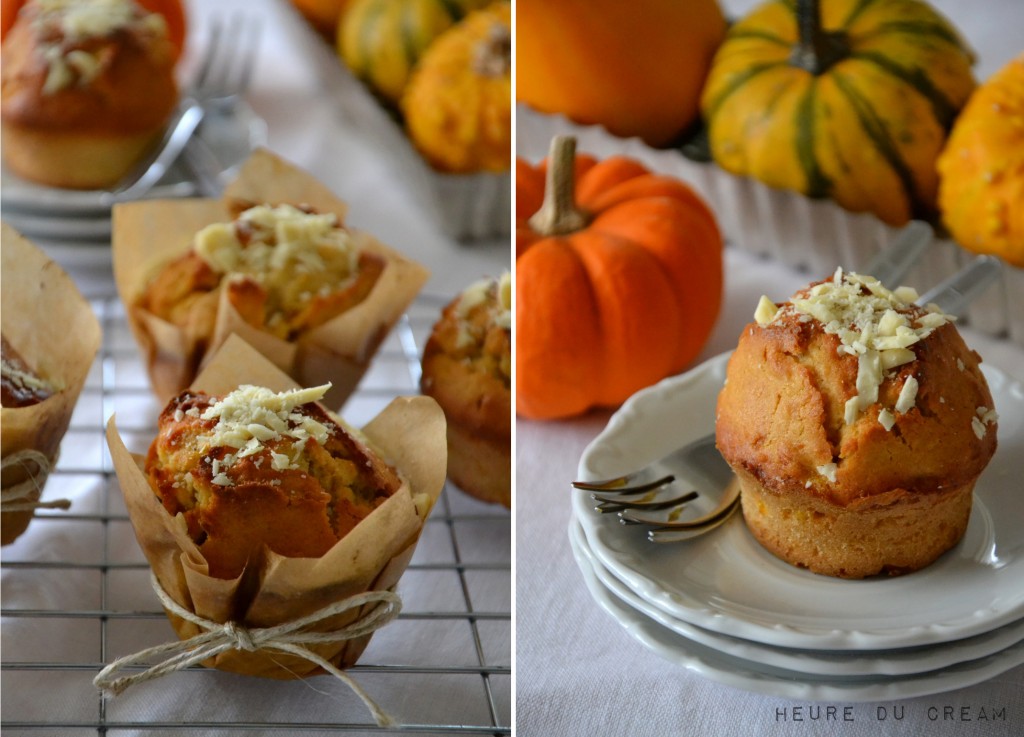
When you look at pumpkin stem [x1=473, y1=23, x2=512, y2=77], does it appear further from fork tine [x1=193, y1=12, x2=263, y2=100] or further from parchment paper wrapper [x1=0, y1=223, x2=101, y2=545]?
parchment paper wrapper [x1=0, y1=223, x2=101, y2=545]

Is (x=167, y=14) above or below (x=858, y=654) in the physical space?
below

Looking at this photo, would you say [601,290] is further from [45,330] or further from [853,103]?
[45,330]

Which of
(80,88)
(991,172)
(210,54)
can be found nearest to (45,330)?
(80,88)

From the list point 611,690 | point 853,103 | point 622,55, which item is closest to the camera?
point 611,690

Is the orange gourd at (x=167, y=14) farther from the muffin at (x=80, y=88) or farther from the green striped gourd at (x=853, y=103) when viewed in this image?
the green striped gourd at (x=853, y=103)

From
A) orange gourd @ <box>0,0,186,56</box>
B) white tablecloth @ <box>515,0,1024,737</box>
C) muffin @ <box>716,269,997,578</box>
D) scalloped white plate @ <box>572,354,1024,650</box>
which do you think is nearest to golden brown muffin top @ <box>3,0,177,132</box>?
orange gourd @ <box>0,0,186,56</box>

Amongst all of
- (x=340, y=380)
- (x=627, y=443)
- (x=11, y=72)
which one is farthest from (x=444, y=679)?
(x=11, y=72)
